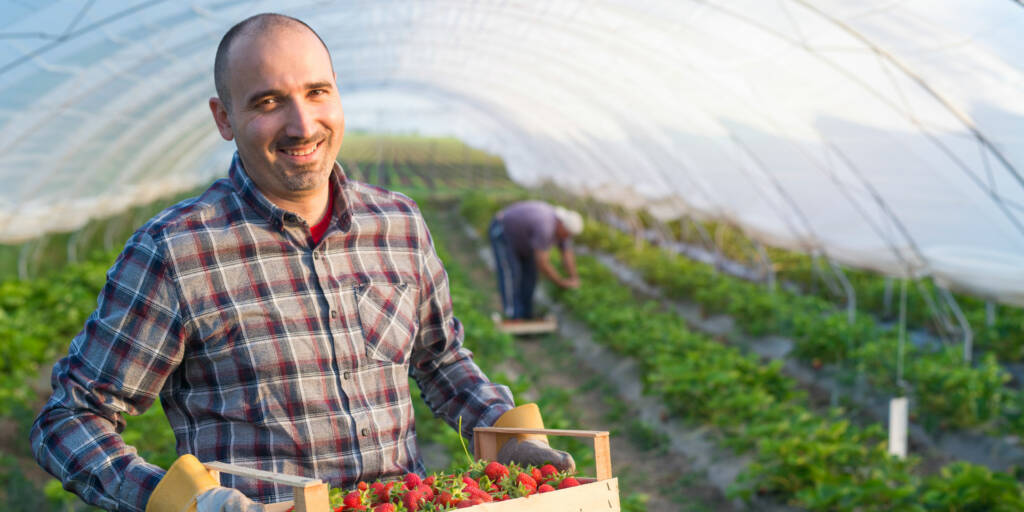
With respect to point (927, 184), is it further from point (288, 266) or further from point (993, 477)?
point (288, 266)

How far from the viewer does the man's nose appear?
1548mm

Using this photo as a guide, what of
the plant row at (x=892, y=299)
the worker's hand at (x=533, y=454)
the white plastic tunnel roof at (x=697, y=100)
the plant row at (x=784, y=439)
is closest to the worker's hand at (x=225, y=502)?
the worker's hand at (x=533, y=454)

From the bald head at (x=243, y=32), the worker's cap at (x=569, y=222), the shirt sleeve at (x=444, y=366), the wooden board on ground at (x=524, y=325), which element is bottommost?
the wooden board on ground at (x=524, y=325)

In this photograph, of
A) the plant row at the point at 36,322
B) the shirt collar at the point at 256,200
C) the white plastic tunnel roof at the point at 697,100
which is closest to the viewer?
the shirt collar at the point at 256,200

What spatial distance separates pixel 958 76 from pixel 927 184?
4.97 ft

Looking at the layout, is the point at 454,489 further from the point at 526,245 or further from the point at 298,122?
the point at 526,245

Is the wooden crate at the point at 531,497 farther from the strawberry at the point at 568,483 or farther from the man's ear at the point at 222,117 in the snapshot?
the man's ear at the point at 222,117

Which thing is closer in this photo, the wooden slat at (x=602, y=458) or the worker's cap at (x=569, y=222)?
the wooden slat at (x=602, y=458)

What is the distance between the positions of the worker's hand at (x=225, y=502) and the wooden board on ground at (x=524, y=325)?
350 inches

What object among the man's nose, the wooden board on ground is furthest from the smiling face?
the wooden board on ground

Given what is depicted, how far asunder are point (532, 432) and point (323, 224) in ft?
1.99

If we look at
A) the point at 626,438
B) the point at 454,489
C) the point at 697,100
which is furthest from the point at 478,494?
the point at 697,100

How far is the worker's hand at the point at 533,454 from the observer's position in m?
1.60

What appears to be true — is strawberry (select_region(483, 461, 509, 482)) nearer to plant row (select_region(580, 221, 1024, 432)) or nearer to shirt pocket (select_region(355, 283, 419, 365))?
shirt pocket (select_region(355, 283, 419, 365))
